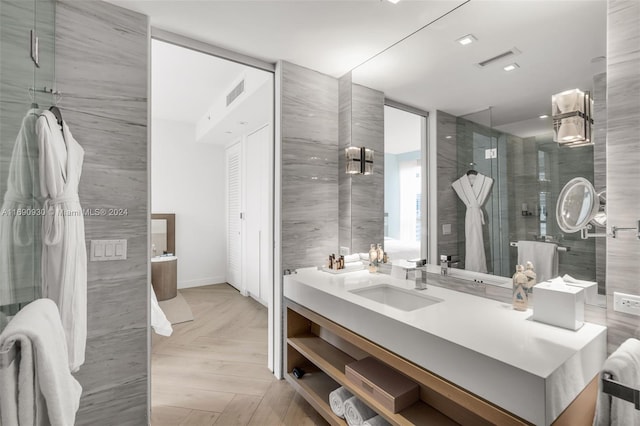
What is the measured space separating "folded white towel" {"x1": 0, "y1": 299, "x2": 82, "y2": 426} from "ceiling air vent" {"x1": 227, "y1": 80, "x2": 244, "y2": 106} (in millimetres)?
2728

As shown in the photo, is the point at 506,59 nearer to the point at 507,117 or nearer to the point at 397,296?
the point at 507,117

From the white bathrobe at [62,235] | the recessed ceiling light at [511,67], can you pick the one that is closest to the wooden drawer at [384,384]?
the white bathrobe at [62,235]

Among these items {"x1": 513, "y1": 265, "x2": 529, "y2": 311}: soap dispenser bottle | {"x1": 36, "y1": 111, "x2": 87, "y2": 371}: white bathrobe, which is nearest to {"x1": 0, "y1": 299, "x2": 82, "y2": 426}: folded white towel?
{"x1": 36, "y1": 111, "x2": 87, "y2": 371}: white bathrobe

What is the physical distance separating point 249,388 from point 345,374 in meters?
0.92

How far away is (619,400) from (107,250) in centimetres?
228

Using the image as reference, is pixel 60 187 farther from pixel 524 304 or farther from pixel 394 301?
pixel 524 304

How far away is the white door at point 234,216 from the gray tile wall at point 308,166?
250 centimetres

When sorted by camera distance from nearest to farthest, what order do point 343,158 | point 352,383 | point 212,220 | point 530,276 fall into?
point 530,276 → point 352,383 → point 343,158 → point 212,220

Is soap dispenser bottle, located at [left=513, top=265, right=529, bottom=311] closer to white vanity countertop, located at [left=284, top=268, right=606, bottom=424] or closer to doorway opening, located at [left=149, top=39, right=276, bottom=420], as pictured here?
white vanity countertop, located at [left=284, top=268, right=606, bottom=424]

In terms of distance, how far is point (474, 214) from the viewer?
1.76 metres

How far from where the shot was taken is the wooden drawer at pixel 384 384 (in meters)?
1.47

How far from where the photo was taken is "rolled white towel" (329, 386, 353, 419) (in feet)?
5.71

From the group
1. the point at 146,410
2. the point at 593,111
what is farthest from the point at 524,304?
the point at 146,410

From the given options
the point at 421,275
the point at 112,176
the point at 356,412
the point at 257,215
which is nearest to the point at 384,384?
the point at 356,412
